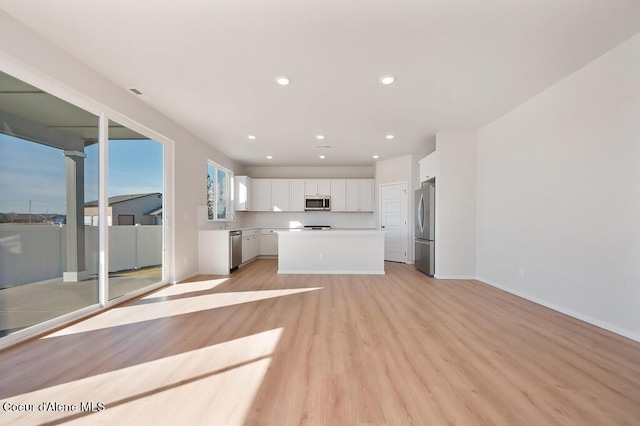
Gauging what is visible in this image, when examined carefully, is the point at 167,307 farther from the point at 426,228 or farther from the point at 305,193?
the point at 305,193

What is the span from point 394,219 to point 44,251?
21.0ft

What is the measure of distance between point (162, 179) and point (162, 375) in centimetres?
337

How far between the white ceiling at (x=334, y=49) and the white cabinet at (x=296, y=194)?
3.72m

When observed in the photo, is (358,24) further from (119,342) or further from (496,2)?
(119,342)

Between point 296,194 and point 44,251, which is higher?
point 296,194

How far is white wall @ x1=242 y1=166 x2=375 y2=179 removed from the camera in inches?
323

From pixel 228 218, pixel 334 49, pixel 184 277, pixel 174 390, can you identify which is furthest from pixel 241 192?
pixel 174 390

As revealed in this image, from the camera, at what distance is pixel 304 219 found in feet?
26.9

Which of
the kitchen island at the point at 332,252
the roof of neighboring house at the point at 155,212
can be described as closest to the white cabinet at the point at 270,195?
the kitchen island at the point at 332,252

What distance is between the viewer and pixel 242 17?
2162mm

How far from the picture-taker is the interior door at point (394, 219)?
679 centimetres

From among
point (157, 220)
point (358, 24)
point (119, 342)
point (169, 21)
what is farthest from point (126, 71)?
point (119, 342)

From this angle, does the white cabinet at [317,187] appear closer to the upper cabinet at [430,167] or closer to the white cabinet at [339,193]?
the white cabinet at [339,193]

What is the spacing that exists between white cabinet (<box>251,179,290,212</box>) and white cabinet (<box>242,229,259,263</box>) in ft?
2.84
